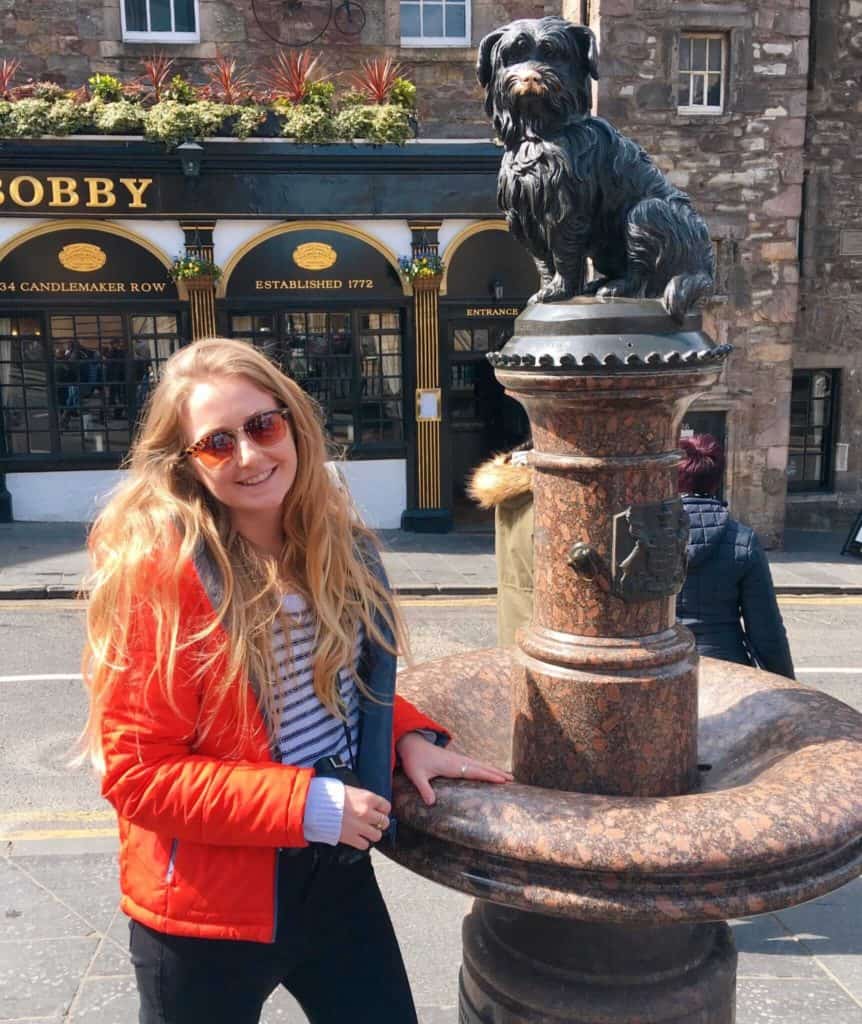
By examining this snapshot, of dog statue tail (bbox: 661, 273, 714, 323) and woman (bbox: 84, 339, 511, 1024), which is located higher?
dog statue tail (bbox: 661, 273, 714, 323)

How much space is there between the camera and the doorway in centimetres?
1367

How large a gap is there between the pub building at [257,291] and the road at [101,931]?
752 cm

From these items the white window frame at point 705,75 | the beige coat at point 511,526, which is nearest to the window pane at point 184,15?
the white window frame at point 705,75

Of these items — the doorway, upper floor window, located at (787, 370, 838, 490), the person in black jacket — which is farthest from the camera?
upper floor window, located at (787, 370, 838, 490)

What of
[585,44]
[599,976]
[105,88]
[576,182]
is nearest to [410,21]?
[105,88]

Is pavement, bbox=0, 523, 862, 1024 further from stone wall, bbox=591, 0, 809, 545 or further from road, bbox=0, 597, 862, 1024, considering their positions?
stone wall, bbox=591, 0, 809, 545

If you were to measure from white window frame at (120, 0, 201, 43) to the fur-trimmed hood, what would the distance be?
39.3 feet

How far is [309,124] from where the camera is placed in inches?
496

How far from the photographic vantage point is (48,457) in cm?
1323

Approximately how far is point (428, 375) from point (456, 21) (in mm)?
4983

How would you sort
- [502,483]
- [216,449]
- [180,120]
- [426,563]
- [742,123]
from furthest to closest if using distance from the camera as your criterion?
[742,123]
[180,120]
[426,563]
[502,483]
[216,449]

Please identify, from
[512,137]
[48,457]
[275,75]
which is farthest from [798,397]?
[512,137]

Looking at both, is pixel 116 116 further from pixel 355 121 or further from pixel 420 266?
pixel 420 266

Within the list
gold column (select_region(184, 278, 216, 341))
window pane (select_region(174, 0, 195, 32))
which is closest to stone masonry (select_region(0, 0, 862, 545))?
window pane (select_region(174, 0, 195, 32))
